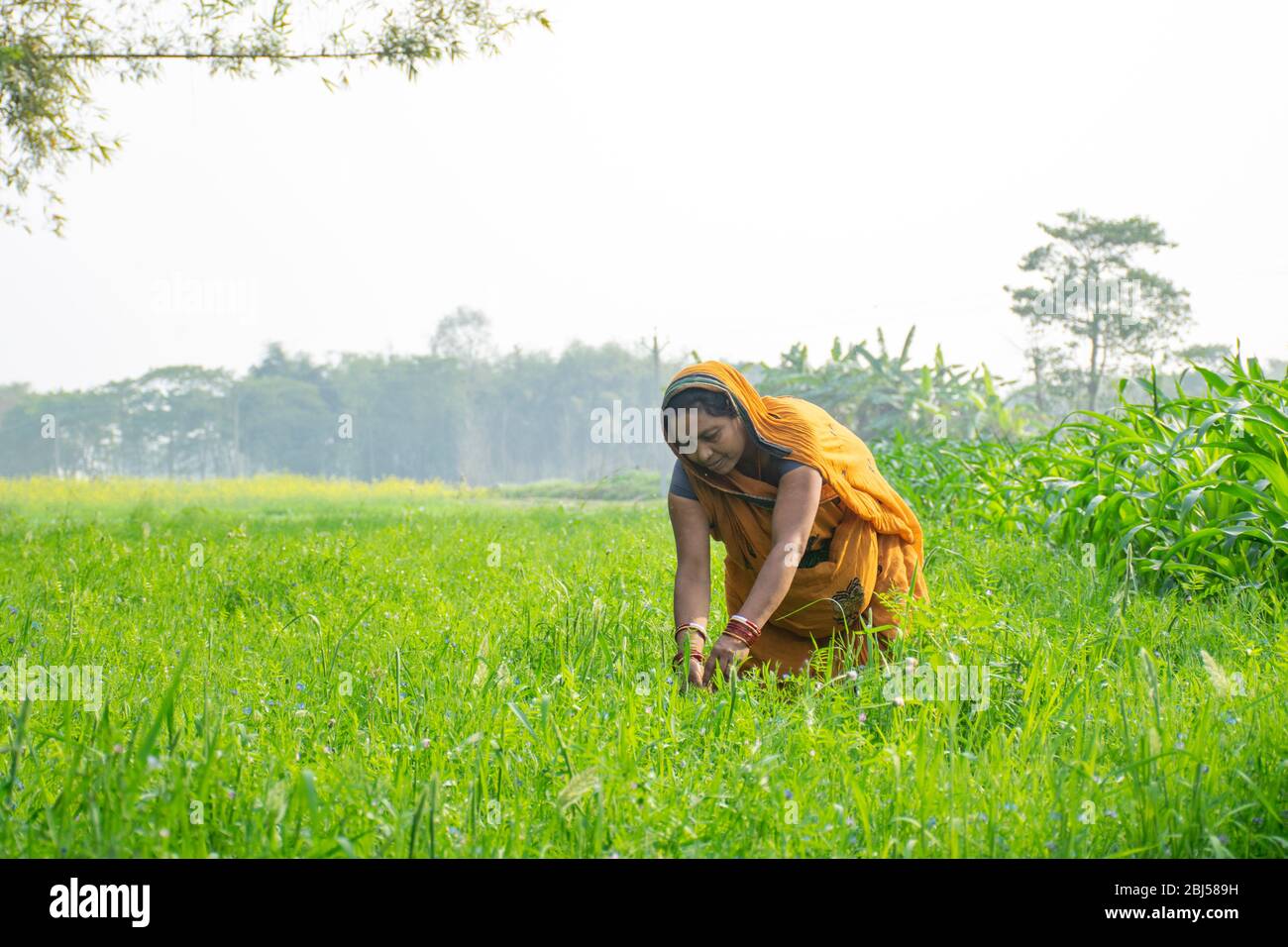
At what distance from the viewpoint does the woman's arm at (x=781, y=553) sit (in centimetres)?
304

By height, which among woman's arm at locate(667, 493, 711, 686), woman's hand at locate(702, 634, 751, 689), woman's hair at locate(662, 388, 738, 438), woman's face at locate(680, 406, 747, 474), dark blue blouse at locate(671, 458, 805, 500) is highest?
woman's hair at locate(662, 388, 738, 438)

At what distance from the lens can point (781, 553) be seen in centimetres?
318

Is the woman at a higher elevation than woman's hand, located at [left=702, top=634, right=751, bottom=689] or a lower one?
higher

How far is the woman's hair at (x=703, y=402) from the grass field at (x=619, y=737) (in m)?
0.69

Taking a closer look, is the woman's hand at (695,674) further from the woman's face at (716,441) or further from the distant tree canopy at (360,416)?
the distant tree canopy at (360,416)

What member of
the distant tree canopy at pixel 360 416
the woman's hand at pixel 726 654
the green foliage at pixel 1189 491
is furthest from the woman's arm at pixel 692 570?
the distant tree canopy at pixel 360 416

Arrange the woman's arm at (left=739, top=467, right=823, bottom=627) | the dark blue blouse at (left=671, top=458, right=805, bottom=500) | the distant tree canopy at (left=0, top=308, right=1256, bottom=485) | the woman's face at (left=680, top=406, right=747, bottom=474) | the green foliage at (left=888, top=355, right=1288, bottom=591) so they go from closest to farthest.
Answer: the woman's arm at (left=739, top=467, right=823, bottom=627)
the woman's face at (left=680, top=406, right=747, bottom=474)
the dark blue blouse at (left=671, top=458, right=805, bottom=500)
the green foliage at (left=888, top=355, right=1288, bottom=591)
the distant tree canopy at (left=0, top=308, right=1256, bottom=485)

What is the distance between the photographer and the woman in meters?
3.22

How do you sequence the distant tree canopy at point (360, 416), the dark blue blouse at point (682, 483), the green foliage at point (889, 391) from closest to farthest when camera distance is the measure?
1. the dark blue blouse at point (682, 483)
2. the green foliage at point (889, 391)
3. the distant tree canopy at point (360, 416)

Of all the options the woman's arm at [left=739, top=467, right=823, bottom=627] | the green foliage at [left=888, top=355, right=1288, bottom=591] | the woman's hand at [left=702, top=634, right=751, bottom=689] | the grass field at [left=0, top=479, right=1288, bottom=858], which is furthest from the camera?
the green foliage at [left=888, top=355, right=1288, bottom=591]

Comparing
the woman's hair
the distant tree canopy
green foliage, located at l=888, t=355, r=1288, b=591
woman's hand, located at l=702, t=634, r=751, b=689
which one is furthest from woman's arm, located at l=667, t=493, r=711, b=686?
the distant tree canopy

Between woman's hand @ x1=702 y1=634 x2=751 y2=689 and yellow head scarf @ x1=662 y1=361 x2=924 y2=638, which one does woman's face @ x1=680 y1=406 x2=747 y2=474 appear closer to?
yellow head scarf @ x1=662 y1=361 x2=924 y2=638

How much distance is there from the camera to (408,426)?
3400 centimetres
